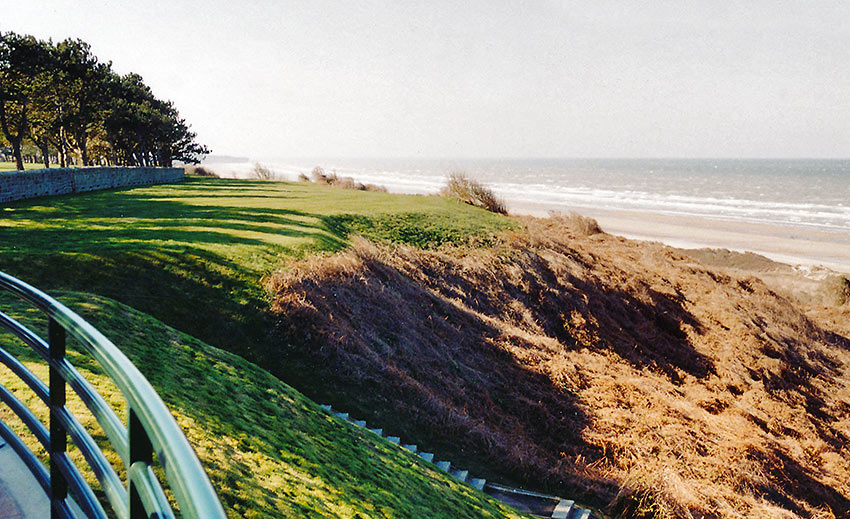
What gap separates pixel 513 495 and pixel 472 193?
83.5 feet

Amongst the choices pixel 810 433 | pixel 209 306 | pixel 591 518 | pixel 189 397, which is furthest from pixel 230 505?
pixel 810 433

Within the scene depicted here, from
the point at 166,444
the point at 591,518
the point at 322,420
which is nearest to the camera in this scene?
the point at 166,444

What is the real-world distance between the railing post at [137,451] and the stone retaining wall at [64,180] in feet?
78.3

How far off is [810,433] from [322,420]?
43.7ft

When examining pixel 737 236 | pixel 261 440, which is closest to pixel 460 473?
pixel 261 440

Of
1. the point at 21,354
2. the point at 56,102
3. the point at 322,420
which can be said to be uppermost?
the point at 56,102

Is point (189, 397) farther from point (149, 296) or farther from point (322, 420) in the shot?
point (149, 296)

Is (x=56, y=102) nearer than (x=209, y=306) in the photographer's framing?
No

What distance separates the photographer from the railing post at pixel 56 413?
6.70ft

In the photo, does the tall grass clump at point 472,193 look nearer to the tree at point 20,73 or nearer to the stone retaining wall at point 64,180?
the stone retaining wall at point 64,180

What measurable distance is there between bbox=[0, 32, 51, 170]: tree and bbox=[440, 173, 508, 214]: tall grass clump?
31.7 metres

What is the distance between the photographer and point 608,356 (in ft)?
54.0

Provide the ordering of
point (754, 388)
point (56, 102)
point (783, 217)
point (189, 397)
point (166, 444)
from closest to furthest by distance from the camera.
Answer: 1. point (166, 444)
2. point (189, 397)
3. point (754, 388)
4. point (56, 102)
5. point (783, 217)

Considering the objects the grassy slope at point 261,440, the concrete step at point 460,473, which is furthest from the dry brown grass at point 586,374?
the grassy slope at point 261,440
